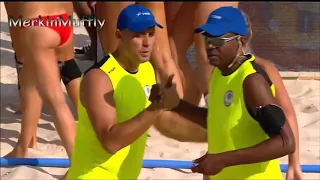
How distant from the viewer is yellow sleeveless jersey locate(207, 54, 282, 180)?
222cm

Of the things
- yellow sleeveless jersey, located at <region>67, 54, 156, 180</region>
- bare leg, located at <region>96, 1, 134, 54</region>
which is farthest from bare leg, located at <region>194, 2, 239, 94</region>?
yellow sleeveless jersey, located at <region>67, 54, 156, 180</region>

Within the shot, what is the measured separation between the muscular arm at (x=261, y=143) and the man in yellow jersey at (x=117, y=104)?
348 millimetres

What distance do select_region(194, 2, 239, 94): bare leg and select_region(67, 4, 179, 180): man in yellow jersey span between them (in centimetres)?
118

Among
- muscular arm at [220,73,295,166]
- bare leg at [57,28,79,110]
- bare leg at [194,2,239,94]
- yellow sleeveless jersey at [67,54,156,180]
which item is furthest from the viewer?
bare leg at [57,28,79,110]

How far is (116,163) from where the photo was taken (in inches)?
95.2

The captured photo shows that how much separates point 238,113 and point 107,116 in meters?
0.45

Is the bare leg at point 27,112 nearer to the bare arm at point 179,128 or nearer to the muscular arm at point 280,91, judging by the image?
the bare arm at point 179,128

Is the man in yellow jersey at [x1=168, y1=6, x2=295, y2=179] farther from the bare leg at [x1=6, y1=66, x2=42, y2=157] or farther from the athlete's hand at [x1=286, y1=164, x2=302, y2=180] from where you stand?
the bare leg at [x1=6, y1=66, x2=42, y2=157]

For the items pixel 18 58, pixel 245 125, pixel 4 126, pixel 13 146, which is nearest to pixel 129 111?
pixel 245 125

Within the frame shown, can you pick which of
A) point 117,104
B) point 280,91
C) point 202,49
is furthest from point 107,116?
point 202,49

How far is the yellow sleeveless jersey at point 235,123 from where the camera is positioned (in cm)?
222

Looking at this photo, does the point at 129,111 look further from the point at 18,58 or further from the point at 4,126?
the point at 4,126

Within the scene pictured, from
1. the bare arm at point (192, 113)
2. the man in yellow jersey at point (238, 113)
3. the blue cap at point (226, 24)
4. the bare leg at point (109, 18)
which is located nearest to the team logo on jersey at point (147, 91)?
the bare arm at point (192, 113)

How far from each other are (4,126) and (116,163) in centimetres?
257
